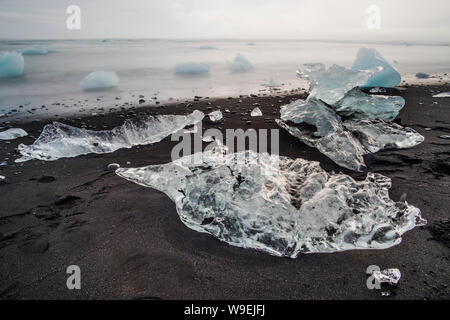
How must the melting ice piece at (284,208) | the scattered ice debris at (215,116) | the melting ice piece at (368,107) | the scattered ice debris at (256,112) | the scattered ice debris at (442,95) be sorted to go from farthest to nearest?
the scattered ice debris at (442,95)
the scattered ice debris at (256,112)
the scattered ice debris at (215,116)
the melting ice piece at (368,107)
the melting ice piece at (284,208)

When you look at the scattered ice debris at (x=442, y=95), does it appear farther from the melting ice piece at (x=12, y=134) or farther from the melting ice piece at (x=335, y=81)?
the melting ice piece at (x=12, y=134)

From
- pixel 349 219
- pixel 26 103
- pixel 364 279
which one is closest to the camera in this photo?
pixel 364 279

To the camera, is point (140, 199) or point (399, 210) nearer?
point (399, 210)

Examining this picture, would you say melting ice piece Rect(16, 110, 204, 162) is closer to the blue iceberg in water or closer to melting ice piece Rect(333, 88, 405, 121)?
melting ice piece Rect(333, 88, 405, 121)

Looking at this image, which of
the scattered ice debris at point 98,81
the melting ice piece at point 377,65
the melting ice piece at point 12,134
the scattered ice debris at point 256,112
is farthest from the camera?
the scattered ice debris at point 98,81

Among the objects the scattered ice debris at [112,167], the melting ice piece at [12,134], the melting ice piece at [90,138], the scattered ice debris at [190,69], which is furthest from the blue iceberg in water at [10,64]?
the scattered ice debris at [112,167]
